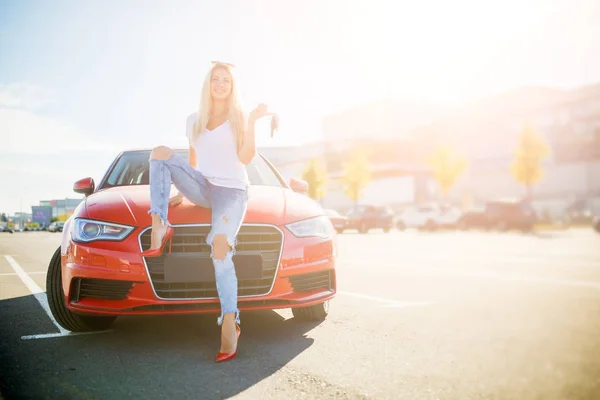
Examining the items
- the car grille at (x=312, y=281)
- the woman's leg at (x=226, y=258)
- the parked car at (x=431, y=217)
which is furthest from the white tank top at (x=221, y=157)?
the parked car at (x=431, y=217)

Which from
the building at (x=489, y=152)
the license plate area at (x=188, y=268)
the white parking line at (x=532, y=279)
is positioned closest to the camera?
the license plate area at (x=188, y=268)

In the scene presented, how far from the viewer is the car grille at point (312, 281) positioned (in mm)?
3584

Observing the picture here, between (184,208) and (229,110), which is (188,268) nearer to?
(184,208)

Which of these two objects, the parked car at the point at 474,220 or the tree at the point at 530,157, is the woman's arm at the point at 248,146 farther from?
the tree at the point at 530,157

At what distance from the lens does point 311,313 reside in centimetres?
416

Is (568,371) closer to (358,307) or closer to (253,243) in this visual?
(253,243)

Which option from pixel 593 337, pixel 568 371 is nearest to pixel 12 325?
pixel 568 371

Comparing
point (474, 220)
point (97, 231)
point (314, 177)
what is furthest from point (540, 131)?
point (97, 231)

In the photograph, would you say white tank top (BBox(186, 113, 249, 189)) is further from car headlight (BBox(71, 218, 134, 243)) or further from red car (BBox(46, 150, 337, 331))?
car headlight (BBox(71, 218, 134, 243))

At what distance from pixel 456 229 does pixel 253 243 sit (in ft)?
86.0

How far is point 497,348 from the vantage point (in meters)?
3.34

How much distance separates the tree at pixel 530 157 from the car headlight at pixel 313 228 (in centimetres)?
4619

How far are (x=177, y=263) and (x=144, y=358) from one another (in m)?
0.60

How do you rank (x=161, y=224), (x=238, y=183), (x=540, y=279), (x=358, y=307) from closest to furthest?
(x=161, y=224)
(x=238, y=183)
(x=358, y=307)
(x=540, y=279)
